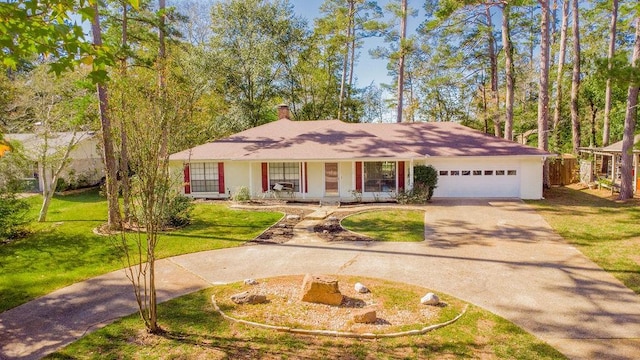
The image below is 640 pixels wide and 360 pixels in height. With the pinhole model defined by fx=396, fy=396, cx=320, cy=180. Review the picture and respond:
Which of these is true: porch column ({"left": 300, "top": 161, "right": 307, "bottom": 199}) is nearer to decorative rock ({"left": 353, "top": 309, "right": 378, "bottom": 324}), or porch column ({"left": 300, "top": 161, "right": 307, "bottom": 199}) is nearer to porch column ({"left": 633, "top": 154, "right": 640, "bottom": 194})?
decorative rock ({"left": 353, "top": 309, "right": 378, "bottom": 324})

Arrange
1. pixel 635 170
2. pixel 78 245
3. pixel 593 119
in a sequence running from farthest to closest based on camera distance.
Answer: pixel 593 119, pixel 635 170, pixel 78 245

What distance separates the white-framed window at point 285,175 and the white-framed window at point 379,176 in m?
3.50

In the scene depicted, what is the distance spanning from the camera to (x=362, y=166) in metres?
19.7

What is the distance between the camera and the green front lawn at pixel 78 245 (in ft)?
28.5

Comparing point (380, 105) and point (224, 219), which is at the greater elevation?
point (380, 105)

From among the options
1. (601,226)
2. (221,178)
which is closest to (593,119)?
(601,226)

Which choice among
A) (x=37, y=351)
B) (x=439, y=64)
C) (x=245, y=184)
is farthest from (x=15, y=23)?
(x=439, y=64)

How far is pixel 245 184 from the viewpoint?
20469mm

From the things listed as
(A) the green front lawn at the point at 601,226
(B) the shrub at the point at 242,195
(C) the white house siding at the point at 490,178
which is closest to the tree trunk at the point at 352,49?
(C) the white house siding at the point at 490,178

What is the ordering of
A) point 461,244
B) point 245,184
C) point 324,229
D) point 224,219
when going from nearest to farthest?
point 461,244 → point 324,229 → point 224,219 → point 245,184

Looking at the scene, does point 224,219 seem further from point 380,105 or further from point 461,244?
point 380,105

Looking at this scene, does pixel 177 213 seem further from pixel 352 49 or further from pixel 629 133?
pixel 352 49

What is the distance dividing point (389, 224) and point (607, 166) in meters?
22.4

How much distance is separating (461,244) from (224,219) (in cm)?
865
